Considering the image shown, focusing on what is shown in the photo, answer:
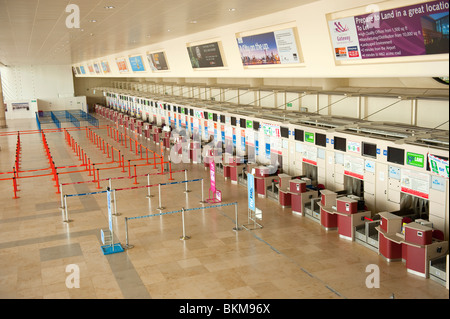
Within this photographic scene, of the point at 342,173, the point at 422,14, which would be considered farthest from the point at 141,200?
the point at 422,14

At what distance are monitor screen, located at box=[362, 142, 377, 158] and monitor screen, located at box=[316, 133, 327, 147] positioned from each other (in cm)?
202

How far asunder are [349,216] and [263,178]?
197 inches

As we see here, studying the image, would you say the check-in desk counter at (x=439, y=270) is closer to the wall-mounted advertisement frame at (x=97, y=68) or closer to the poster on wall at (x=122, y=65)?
the poster on wall at (x=122, y=65)

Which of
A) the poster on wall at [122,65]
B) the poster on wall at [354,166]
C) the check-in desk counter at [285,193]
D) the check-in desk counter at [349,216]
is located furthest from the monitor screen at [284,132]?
the poster on wall at [122,65]

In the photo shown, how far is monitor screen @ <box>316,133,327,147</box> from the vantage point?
50.2 feet

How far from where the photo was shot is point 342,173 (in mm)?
14781

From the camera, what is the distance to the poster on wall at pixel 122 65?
3563 cm

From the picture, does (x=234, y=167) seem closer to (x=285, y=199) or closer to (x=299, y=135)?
(x=299, y=135)

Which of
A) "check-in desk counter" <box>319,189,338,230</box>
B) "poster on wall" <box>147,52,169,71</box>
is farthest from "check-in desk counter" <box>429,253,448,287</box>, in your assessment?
"poster on wall" <box>147,52,169,71</box>

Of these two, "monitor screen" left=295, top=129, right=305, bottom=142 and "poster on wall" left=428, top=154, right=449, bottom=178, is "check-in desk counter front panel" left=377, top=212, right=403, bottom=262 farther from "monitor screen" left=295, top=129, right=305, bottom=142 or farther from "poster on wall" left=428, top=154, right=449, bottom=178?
"monitor screen" left=295, top=129, right=305, bottom=142

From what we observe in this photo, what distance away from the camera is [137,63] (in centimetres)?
3212

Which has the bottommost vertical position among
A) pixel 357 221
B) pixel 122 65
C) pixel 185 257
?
pixel 185 257

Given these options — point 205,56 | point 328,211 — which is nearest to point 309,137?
point 328,211

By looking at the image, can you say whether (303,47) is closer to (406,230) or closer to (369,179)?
(369,179)
